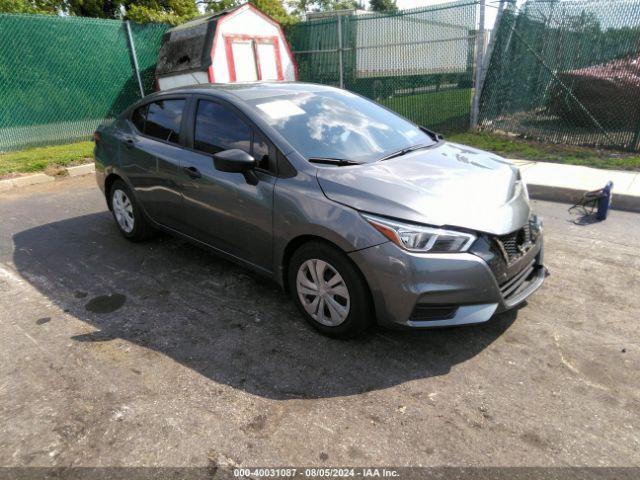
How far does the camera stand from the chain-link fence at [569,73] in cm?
783

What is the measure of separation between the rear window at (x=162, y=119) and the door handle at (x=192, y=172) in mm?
361

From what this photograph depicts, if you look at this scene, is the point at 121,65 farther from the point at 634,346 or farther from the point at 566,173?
the point at 634,346

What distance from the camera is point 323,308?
10.4ft

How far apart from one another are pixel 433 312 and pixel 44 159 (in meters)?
8.33

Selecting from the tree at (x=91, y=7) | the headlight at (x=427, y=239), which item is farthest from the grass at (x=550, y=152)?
the tree at (x=91, y=7)

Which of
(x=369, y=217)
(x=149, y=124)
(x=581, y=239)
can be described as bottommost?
(x=581, y=239)

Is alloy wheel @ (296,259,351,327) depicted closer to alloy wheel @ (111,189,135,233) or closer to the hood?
the hood

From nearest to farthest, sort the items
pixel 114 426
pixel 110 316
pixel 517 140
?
pixel 114 426 < pixel 110 316 < pixel 517 140

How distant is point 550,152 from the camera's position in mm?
8227

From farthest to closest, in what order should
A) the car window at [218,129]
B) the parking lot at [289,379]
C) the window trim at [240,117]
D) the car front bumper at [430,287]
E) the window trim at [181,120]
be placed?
the window trim at [181,120] → the car window at [218,129] → the window trim at [240,117] → the car front bumper at [430,287] → the parking lot at [289,379]

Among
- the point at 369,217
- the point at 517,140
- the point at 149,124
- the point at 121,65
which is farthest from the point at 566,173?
the point at 121,65

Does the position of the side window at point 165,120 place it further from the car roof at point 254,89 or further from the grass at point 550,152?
the grass at point 550,152

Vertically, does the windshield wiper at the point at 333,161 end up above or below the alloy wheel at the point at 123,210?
above

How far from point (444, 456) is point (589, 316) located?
180cm
